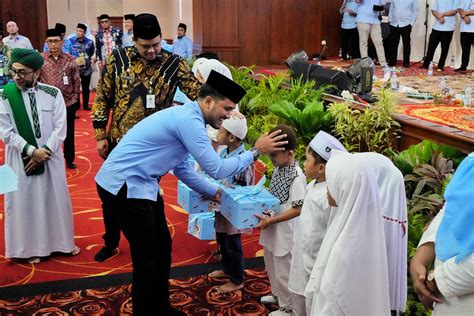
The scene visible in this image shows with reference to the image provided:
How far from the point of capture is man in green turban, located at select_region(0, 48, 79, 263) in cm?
373

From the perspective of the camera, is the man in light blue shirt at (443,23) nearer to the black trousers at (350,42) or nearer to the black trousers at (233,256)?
the black trousers at (350,42)

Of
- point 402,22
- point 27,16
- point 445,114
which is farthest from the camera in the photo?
point 27,16

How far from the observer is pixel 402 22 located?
36.3 feet

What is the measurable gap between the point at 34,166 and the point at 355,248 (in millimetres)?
2508

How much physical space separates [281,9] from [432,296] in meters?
11.0

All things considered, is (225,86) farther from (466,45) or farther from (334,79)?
(466,45)

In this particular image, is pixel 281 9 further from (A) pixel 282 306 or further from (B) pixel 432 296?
(B) pixel 432 296

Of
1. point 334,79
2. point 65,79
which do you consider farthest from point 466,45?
point 65,79

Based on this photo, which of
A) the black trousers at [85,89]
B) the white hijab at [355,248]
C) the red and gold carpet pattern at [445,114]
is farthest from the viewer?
the black trousers at [85,89]

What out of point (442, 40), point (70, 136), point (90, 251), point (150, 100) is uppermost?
point (442, 40)

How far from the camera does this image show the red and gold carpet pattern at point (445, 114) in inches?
189

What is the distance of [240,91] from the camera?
256cm

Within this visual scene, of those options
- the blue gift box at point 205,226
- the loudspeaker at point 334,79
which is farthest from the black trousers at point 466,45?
the blue gift box at point 205,226

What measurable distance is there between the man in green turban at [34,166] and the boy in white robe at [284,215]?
62.9 inches
